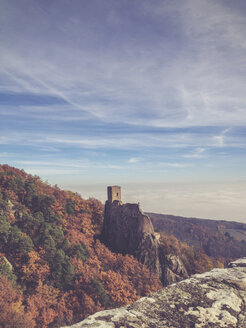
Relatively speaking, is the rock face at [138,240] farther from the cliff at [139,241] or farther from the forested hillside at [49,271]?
the forested hillside at [49,271]

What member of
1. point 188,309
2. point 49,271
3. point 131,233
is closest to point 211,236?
point 131,233

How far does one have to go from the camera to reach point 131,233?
39.5 meters

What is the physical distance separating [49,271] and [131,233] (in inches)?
Result: 624

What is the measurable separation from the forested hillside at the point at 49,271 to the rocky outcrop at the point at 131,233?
5.81ft

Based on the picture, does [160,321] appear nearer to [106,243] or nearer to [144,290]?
[144,290]

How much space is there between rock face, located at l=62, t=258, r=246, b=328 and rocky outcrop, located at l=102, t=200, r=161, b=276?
3665cm

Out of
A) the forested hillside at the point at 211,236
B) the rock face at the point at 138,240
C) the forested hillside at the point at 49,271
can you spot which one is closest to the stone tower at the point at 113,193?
the rock face at the point at 138,240

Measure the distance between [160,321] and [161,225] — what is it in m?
157

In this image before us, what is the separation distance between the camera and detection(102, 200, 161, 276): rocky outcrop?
1458 inches

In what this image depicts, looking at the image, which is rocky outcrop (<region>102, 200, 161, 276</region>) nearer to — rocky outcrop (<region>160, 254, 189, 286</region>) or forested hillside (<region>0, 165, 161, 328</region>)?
rocky outcrop (<region>160, 254, 189, 286</region>)

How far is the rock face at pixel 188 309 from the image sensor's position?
2.30 m

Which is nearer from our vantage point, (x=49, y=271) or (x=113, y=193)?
(x=49, y=271)

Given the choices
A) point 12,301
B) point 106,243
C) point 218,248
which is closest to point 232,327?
point 12,301

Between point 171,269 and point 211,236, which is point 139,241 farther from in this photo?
point 211,236
